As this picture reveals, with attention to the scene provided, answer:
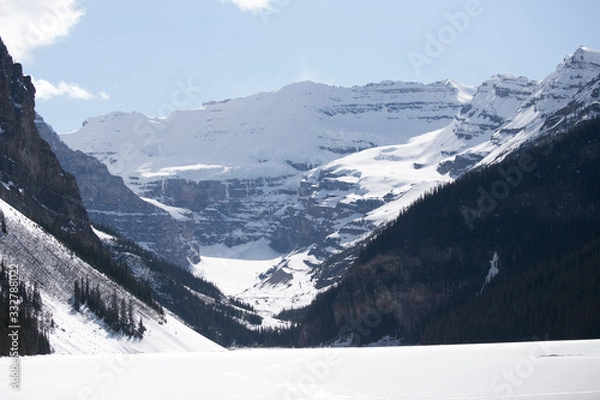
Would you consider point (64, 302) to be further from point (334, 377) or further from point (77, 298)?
point (334, 377)

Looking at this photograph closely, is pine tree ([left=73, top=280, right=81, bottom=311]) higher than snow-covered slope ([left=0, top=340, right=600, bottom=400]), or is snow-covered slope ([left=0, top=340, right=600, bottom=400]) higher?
pine tree ([left=73, top=280, right=81, bottom=311])

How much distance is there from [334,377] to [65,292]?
8237 centimetres

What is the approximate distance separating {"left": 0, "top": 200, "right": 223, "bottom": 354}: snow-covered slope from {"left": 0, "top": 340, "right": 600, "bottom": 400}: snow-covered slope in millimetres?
24819

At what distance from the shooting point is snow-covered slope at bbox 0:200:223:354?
5497 inches

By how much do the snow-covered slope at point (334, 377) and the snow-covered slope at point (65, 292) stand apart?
24.8m

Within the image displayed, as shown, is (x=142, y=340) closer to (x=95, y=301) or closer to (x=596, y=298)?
(x=95, y=301)

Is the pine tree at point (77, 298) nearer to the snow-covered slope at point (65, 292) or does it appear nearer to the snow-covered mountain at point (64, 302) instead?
the snow-covered mountain at point (64, 302)

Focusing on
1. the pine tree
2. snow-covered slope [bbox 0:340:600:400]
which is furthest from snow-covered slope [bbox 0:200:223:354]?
snow-covered slope [bbox 0:340:600:400]

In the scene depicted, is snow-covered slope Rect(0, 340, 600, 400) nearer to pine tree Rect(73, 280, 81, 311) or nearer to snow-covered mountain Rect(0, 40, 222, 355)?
snow-covered mountain Rect(0, 40, 222, 355)

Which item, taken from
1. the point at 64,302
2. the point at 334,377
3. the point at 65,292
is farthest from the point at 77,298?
the point at 334,377

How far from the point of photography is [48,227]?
618 ft

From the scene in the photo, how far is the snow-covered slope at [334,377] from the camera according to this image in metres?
73.7

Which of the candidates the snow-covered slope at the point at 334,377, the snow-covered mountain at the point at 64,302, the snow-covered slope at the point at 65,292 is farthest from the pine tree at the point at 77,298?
the snow-covered slope at the point at 334,377

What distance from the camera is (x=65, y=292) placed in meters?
157
